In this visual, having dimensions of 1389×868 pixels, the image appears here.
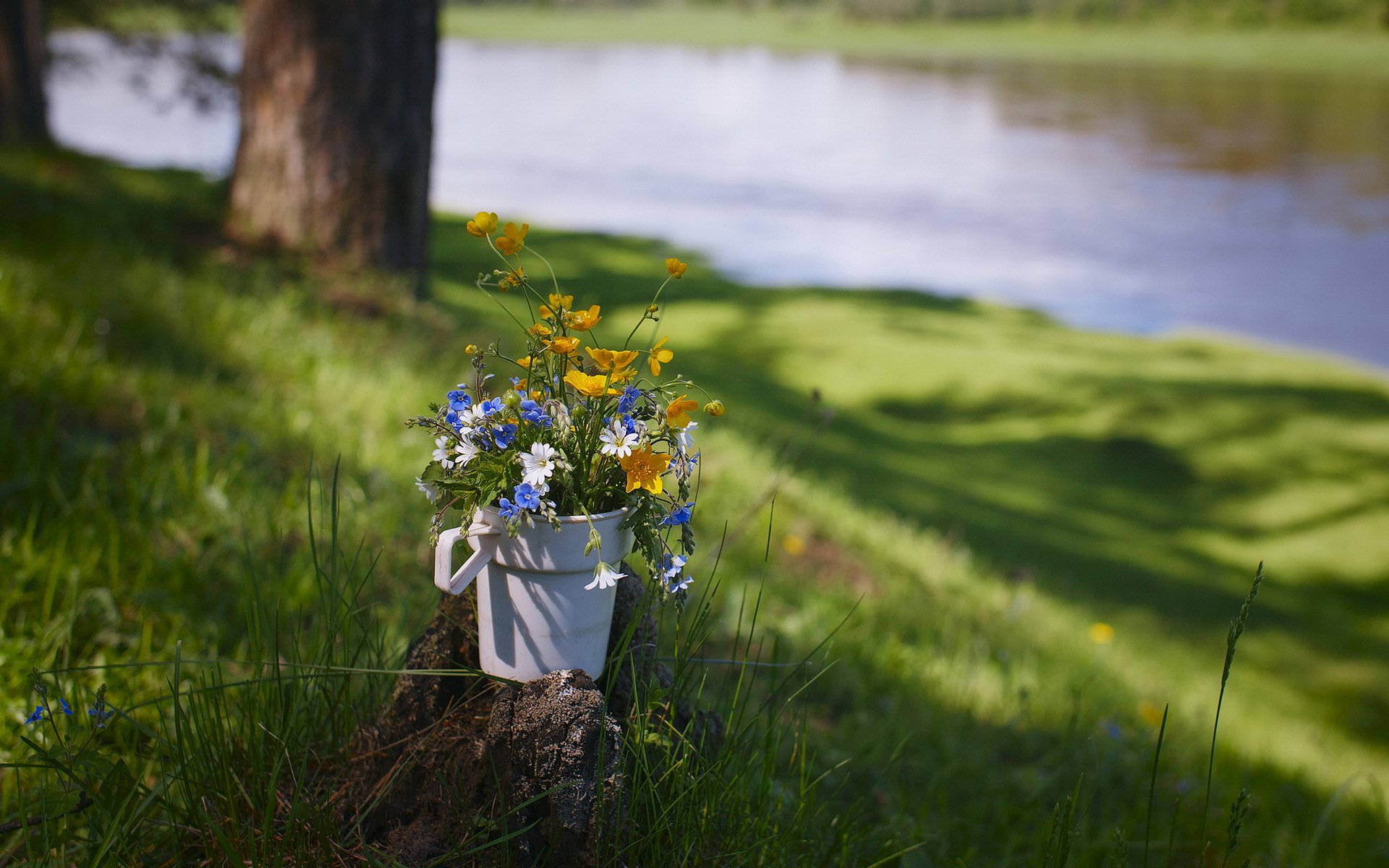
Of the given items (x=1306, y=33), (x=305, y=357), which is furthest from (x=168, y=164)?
(x=1306, y=33)

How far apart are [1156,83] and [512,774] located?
101 feet

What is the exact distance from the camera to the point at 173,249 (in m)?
3.47

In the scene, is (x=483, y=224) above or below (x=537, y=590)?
above

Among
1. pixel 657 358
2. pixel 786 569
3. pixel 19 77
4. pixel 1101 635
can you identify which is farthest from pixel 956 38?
pixel 657 358

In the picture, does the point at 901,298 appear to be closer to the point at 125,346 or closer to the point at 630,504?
the point at 125,346

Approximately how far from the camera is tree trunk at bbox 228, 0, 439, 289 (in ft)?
10.6

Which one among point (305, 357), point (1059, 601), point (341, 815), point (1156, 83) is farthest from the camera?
point (1156, 83)

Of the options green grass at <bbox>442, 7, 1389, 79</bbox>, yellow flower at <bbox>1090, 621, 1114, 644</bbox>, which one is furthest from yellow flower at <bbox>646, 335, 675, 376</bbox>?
green grass at <bbox>442, 7, 1389, 79</bbox>

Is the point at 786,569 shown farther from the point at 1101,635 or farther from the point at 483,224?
the point at 483,224

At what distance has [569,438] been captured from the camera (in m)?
1.02

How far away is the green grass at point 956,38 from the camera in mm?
22859

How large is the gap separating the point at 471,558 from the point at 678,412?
0.28 m

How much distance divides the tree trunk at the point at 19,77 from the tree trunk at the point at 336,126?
4.52m

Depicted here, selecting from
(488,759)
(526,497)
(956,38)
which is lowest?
(488,759)
